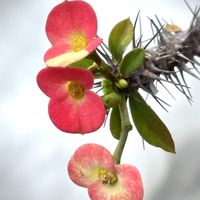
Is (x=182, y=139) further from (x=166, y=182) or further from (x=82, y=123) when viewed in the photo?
(x=82, y=123)

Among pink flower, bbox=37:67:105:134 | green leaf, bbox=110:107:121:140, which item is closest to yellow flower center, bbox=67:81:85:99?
pink flower, bbox=37:67:105:134

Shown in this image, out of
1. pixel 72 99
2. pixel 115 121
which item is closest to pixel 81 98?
pixel 72 99

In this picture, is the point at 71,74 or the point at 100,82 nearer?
the point at 71,74

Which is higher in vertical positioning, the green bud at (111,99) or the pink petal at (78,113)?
the pink petal at (78,113)

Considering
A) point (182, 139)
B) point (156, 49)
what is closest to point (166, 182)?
point (182, 139)

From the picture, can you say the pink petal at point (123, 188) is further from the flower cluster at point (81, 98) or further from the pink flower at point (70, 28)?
the pink flower at point (70, 28)

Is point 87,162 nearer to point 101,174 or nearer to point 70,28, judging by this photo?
point 101,174

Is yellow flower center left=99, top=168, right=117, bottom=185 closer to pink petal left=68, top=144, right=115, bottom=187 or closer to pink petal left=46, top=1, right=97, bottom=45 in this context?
pink petal left=68, top=144, right=115, bottom=187

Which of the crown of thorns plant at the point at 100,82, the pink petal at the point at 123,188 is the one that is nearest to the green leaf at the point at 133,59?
the crown of thorns plant at the point at 100,82
